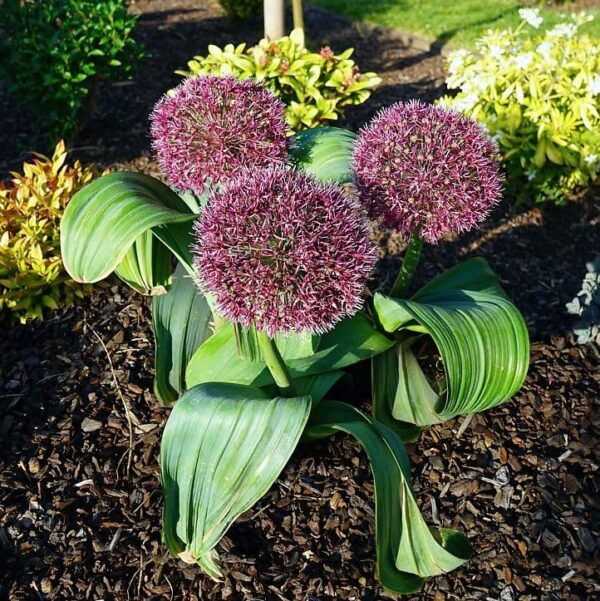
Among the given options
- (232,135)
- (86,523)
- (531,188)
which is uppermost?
(232,135)

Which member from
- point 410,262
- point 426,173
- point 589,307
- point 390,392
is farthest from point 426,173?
point 589,307

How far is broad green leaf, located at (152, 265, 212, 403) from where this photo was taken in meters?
2.42

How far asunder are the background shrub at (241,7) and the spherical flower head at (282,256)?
5.61 metres

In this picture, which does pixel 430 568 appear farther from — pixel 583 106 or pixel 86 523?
pixel 583 106

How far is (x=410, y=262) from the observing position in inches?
90.4

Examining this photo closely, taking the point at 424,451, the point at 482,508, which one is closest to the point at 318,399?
the point at 424,451

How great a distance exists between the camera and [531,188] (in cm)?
395

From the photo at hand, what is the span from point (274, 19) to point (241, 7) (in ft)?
6.53

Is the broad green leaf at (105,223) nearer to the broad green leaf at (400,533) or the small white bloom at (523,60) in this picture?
the broad green leaf at (400,533)

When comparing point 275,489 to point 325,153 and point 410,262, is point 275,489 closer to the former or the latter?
point 410,262

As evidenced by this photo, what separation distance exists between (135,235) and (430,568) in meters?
1.26

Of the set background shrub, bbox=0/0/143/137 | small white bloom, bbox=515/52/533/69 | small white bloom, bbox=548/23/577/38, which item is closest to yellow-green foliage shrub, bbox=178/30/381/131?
background shrub, bbox=0/0/143/137

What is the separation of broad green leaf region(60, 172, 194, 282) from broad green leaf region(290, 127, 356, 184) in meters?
0.68

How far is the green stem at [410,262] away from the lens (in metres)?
2.19
